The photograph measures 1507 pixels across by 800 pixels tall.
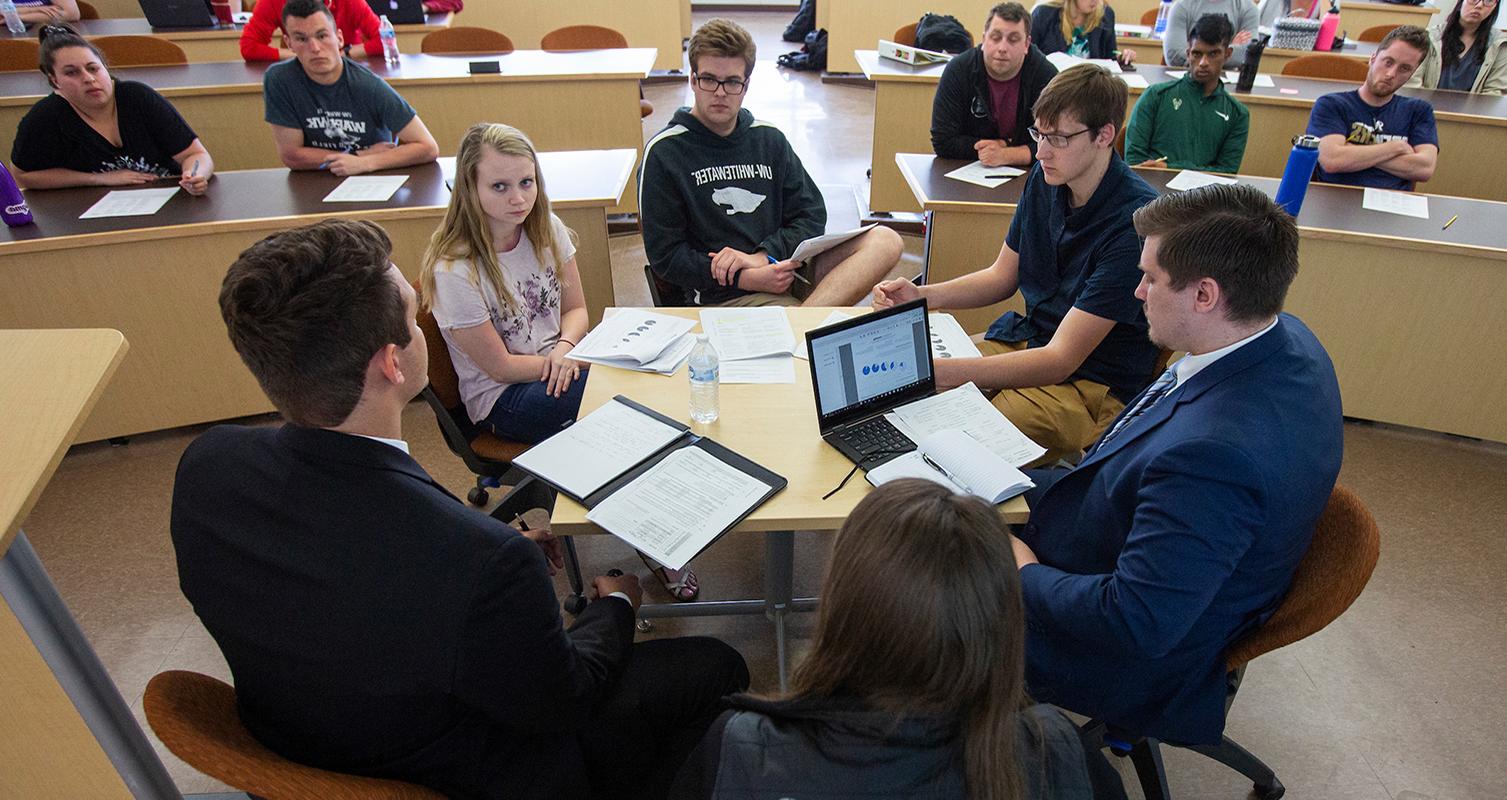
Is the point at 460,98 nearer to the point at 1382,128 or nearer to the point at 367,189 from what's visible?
the point at 367,189

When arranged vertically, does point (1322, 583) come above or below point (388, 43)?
below

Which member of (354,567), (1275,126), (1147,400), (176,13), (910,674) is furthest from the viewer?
(176,13)

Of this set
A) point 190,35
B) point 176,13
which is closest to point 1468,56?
point 190,35

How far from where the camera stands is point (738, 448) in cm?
188

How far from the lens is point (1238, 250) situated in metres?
1.50

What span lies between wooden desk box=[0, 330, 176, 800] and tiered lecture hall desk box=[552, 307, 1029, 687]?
791 mm

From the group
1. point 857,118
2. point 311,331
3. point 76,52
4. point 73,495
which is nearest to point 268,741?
point 311,331

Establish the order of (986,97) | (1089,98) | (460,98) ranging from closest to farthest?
(1089,98) < (986,97) < (460,98)

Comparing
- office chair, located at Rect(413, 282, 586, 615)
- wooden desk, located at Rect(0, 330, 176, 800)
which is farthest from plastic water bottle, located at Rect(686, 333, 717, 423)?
wooden desk, located at Rect(0, 330, 176, 800)

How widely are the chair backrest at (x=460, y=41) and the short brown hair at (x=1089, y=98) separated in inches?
162

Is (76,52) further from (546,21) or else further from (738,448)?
(546,21)

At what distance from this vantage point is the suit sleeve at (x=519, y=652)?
1151mm

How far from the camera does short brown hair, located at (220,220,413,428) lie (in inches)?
46.6

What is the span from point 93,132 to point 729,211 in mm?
2539
